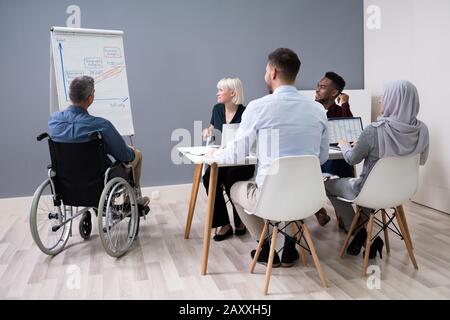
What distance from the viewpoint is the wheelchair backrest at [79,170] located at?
8.46 feet

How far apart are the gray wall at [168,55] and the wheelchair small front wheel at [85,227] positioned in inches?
41.7

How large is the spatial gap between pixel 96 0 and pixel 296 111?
8.32 ft

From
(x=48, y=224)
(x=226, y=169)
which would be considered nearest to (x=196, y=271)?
(x=226, y=169)

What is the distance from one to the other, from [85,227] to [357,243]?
6.25 feet

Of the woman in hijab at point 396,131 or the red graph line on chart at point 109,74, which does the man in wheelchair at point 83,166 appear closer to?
the red graph line on chart at point 109,74

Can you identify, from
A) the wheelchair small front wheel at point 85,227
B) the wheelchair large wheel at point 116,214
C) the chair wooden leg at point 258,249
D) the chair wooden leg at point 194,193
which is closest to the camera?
the chair wooden leg at point 258,249

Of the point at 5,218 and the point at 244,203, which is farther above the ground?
the point at 244,203

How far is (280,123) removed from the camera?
2145 millimetres

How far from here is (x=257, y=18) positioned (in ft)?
14.0

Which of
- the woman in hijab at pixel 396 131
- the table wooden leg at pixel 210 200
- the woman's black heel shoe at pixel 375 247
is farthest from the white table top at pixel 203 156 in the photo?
the woman's black heel shoe at pixel 375 247

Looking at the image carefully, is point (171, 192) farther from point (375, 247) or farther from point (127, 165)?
point (375, 247)

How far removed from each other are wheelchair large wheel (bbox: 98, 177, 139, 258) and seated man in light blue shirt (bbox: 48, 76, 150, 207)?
235 mm
